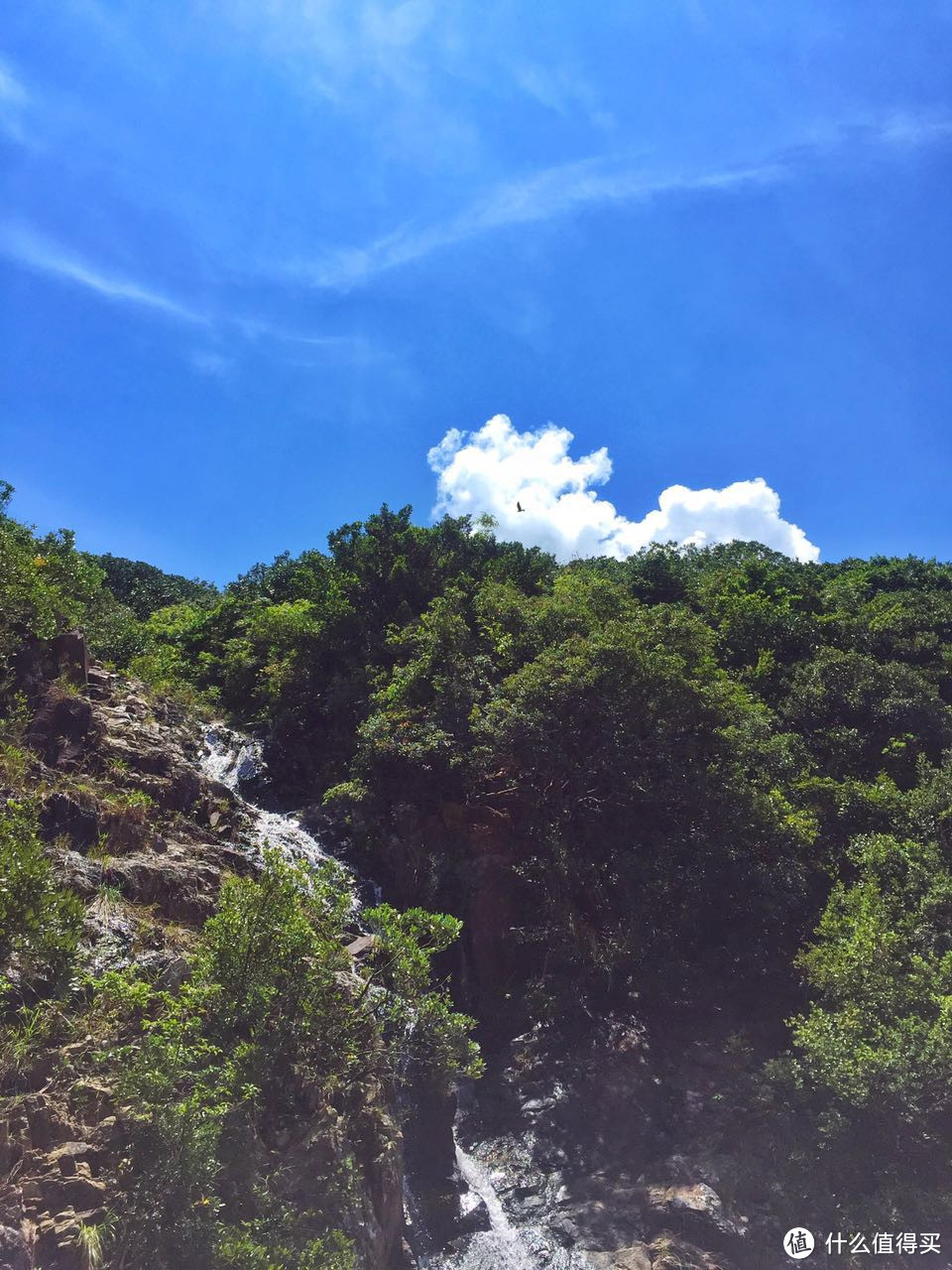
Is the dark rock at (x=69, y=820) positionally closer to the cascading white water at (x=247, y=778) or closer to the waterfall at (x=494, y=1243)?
the cascading white water at (x=247, y=778)

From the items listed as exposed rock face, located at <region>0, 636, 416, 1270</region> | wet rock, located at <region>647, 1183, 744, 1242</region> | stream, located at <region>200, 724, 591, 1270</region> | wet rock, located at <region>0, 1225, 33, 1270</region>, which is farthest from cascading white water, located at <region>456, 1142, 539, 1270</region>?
wet rock, located at <region>0, 1225, 33, 1270</region>

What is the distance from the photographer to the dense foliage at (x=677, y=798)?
1145 cm

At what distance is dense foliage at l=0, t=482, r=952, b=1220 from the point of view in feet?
37.6

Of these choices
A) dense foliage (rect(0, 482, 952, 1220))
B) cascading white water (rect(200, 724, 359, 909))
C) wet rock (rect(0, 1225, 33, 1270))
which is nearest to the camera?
wet rock (rect(0, 1225, 33, 1270))

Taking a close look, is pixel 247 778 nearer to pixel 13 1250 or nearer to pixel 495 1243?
pixel 495 1243

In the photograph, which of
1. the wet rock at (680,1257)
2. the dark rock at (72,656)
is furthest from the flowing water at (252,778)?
the wet rock at (680,1257)

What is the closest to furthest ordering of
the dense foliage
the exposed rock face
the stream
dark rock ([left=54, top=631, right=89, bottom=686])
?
the exposed rock face, the stream, the dense foliage, dark rock ([left=54, top=631, right=89, bottom=686])

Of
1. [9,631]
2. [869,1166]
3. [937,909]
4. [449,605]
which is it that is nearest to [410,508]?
[449,605]

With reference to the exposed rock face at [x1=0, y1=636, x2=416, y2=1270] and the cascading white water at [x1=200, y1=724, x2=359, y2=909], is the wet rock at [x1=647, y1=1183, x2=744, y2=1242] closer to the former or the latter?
the exposed rock face at [x1=0, y1=636, x2=416, y2=1270]

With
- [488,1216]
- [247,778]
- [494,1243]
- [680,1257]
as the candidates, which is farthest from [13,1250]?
[247,778]

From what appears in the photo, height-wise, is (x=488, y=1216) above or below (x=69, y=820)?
below

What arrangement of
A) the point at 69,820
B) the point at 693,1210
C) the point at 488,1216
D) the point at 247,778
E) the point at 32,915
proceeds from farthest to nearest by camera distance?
the point at 247,778, the point at 488,1216, the point at 693,1210, the point at 69,820, the point at 32,915

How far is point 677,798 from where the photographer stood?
52.5 feet

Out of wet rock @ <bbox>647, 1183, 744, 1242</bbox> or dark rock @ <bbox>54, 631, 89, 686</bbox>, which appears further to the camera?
dark rock @ <bbox>54, 631, 89, 686</bbox>
